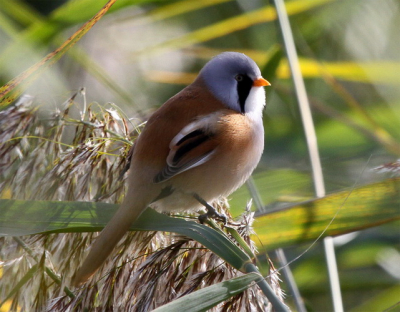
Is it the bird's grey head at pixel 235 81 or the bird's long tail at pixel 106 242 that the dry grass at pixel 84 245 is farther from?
the bird's grey head at pixel 235 81

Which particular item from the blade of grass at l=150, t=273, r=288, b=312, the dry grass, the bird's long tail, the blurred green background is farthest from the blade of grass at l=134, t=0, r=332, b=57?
the blade of grass at l=150, t=273, r=288, b=312

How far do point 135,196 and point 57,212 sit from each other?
256 millimetres

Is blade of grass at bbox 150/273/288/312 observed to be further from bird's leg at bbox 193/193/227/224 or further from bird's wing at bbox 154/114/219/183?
bird's wing at bbox 154/114/219/183

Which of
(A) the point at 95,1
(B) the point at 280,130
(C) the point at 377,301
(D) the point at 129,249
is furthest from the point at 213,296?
(B) the point at 280,130

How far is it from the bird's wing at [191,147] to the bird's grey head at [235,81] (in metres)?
0.16

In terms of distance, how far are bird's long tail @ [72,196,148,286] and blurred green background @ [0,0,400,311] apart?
0.59 m

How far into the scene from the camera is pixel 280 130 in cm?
275

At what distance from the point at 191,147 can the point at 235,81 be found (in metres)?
0.37

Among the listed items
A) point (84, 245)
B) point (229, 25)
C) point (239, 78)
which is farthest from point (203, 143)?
point (229, 25)

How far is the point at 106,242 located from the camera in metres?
1.30

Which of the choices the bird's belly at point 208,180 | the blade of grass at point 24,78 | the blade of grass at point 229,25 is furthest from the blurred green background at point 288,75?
the blade of grass at point 24,78

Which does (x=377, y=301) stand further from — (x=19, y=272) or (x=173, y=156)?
(x=19, y=272)

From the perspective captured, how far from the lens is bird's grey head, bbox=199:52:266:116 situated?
183 centimetres

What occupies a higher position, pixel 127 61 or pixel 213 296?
pixel 127 61
